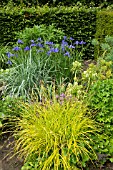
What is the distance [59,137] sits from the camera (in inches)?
115

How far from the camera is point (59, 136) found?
115 inches

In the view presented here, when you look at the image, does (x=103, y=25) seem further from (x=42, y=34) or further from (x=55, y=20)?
(x=42, y=34)

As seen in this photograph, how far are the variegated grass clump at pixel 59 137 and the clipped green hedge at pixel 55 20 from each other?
376 centimetres

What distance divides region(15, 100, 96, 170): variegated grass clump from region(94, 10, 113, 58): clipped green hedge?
118 inches

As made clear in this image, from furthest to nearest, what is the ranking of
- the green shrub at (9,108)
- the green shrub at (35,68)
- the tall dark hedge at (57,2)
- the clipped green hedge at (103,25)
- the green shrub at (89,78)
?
the tall dark hedge at (57,2) → the clipped green hedge at (103,25) → the green shrub at (35,68) → the green shrub at (9,108) → the green shrub at (89,78)

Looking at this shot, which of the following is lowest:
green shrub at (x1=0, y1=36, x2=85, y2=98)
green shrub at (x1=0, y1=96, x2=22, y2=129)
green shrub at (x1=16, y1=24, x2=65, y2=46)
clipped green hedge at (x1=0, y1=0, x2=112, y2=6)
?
green shrub at (x1=0, y1=96, x2=22, y2=129)

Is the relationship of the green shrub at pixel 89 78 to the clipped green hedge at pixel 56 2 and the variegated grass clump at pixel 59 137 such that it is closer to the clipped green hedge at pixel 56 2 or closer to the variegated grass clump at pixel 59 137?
the variegated grass clump at pixel 59 137

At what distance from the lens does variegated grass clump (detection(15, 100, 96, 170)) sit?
283 cm

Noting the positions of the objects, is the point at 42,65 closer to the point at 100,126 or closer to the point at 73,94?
the point at 73,94

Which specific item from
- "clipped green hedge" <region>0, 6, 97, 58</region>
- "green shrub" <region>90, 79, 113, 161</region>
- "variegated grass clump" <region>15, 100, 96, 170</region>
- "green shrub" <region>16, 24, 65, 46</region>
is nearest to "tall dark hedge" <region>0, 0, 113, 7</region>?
"clipped green hedge" <region>0, 6, 97, 58</region>

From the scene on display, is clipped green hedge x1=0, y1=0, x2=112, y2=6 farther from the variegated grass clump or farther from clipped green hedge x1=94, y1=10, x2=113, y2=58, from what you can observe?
the variegated grass clump

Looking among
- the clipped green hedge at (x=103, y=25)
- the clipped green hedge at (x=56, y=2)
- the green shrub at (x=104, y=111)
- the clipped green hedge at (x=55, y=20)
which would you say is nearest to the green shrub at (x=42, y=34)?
the clipped green hedge at (x=55, y=20)

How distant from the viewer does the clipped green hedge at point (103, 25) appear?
5830 millimetres

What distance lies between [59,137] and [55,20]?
4.07m
